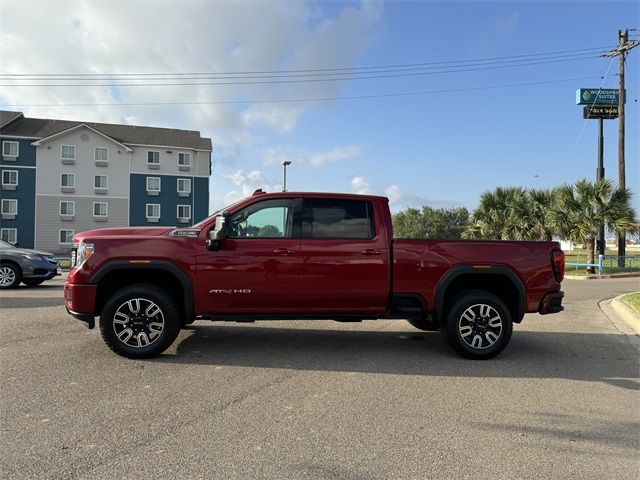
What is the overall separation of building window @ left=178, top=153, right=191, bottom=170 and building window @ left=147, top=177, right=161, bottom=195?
280 centimetres

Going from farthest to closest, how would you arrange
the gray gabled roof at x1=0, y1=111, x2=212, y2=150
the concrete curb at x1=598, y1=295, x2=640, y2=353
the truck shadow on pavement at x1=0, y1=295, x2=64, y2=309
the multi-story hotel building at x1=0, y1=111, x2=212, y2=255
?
the gray gabled roof at x1=0, y1=111, x2=212, y2=150, the multi-story hotel building at x1=0, y1=111, x2=212, y2=255, the truck shadow on pavement at x1=0, y1=295, x2=64, y2=309, the concrete curb at x1=598, y1=295, x2=640, y2=353

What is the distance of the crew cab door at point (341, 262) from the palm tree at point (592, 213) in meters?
22.1

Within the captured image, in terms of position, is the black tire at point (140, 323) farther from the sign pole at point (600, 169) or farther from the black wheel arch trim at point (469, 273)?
the sign pole at point (600, 169)

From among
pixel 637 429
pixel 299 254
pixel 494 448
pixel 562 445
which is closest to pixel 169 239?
pixel 299 254

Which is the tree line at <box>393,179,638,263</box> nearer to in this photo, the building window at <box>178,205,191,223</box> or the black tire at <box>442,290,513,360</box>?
the black tire at <box>442,290,513,360</box>

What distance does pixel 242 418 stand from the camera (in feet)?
13.8

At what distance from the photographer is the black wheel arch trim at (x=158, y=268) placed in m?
5.87

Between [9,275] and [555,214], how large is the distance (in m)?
24.1

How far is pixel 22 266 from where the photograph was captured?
1328 cm

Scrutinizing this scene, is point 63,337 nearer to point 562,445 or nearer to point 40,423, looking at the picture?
point 40,423

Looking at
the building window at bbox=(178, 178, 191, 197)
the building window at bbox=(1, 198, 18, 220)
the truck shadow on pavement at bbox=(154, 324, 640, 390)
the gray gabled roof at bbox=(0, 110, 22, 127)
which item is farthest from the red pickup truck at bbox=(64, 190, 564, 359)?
the gray gabled roof at bbox=(0, 110, 22, 127)

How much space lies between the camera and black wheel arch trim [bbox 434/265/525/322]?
6.26 metres

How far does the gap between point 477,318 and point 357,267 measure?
5.50ft

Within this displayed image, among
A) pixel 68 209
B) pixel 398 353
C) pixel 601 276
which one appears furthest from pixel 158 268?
pixel 68 209
